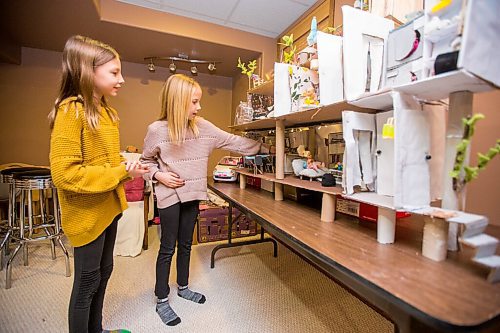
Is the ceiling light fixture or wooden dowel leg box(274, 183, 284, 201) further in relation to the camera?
the ceiling light fixture

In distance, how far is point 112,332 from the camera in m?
1.23

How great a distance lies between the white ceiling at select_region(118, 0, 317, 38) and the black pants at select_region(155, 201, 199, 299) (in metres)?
2.08

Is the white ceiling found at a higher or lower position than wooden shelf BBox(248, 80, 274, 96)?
higher

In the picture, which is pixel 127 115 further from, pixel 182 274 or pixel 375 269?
pixel 375 269

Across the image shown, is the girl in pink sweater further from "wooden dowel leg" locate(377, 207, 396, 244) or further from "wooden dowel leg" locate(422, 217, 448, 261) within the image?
"wooden dowel leg" locate(422, 217, 448, 261)

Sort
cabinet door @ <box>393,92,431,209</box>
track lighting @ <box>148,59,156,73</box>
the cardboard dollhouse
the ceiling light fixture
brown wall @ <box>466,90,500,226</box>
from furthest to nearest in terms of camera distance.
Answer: track lighting @ <box>148,59,156,73</box>, the ceiling light fixture, brown wall @ <box>466,90,500,226</box>, cabinet door @ <box>393,92,431,209</box>, the cardboard dollhouse

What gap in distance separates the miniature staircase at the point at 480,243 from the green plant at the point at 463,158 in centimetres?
11

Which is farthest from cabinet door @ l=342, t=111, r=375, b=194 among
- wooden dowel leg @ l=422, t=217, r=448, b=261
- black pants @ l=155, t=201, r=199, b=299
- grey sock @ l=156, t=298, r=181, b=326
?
grey sock @ l=156, t=298, r=181, b=326

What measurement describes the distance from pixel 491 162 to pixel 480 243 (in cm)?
70

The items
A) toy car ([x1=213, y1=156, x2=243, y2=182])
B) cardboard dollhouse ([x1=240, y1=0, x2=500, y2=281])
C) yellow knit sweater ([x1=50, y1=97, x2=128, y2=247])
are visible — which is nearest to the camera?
cardboard dollhouse ([x1=240, y1=0, x2=500, y2=281])

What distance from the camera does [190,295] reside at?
5.29 feet

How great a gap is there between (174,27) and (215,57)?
0.74 meters

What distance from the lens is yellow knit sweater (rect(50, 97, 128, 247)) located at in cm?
89

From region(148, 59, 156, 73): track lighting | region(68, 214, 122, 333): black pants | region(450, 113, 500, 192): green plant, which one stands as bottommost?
region(68, 214, 122, 333): black pants
